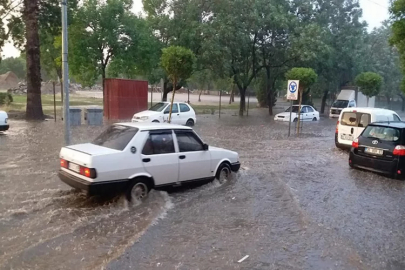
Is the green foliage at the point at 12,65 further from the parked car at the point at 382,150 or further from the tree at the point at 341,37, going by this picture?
the parked car at the point at 382,150

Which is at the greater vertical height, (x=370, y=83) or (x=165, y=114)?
(x=370, y=83)

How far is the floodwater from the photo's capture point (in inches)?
216

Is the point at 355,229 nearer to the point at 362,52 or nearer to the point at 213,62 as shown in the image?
the point at 213,62

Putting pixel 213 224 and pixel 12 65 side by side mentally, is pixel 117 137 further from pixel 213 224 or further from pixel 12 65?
pixel 12 65

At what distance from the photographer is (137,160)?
7.64 metres

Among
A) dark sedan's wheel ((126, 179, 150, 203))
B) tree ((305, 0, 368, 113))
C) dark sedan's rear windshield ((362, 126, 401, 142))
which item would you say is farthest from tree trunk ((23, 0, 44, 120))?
tree ((305, 0, 368, 113))

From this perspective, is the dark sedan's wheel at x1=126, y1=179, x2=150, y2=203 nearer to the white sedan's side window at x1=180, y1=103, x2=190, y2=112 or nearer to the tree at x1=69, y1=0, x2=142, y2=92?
the white sedan's side window at x1=180, y1=103, x2=190, y2=112

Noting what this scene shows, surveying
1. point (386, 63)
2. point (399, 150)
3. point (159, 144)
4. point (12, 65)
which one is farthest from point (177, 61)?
point (12, 65)

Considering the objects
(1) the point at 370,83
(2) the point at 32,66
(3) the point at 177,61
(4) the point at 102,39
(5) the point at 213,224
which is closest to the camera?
(5) the point at 213,224

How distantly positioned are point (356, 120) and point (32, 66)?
57.4 ft

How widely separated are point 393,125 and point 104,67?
20.4 metres

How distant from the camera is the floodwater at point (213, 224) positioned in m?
5.48

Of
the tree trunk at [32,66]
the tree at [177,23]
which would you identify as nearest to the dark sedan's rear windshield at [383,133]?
the tree trunk at [32,66]

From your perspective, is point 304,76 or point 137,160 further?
point 304,76
